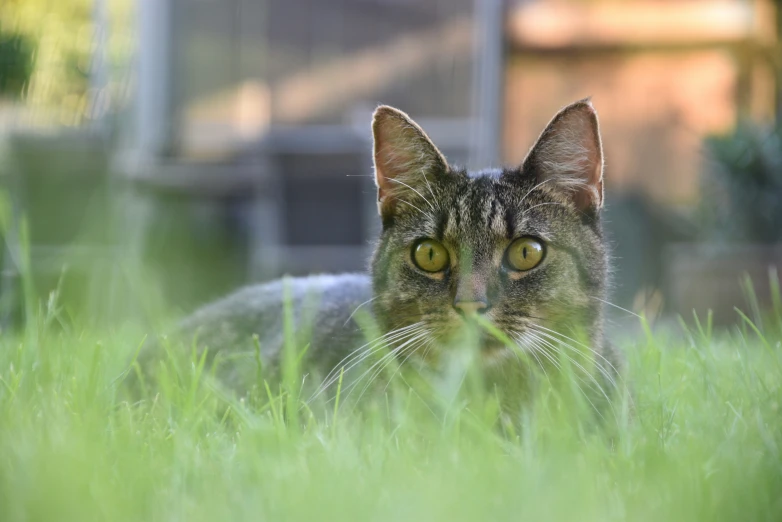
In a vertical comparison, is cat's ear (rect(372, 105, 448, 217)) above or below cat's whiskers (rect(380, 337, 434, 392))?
above

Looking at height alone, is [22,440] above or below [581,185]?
below

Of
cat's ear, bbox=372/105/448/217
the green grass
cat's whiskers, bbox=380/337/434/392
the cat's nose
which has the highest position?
cat's ear, bbox=372/105/448/217

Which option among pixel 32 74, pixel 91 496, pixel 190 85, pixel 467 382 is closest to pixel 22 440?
pixel 91 496

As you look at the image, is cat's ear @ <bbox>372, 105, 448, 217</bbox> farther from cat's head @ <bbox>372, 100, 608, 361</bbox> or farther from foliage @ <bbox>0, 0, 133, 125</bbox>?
foliage @ <bbox>0, 0, 133, 125</bbox>

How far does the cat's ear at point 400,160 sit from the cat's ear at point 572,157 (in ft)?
0.84

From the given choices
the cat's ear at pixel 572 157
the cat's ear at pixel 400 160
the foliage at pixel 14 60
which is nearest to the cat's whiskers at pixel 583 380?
the cat's ear at pixel 572 157

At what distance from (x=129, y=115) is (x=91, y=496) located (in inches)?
227

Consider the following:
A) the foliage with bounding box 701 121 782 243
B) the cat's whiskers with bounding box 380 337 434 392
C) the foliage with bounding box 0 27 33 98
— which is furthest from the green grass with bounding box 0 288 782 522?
the foliage with bounding box 701 121 782 243

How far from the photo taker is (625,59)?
6.56 m

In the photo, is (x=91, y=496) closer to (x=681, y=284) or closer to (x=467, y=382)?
(x=467, y=382)

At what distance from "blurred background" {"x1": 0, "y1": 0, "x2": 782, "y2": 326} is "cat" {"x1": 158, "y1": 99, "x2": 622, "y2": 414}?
3163 millimetres

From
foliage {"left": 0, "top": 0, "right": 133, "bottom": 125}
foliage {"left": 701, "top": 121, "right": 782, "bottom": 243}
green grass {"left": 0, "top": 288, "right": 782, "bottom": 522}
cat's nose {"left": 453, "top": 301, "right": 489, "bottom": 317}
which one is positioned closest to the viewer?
green grass {"left": 0, "top": 288, "right": 782, "bottom": 522}

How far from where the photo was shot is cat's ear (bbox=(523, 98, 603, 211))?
2025 mm

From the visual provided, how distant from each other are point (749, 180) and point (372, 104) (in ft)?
10.6
